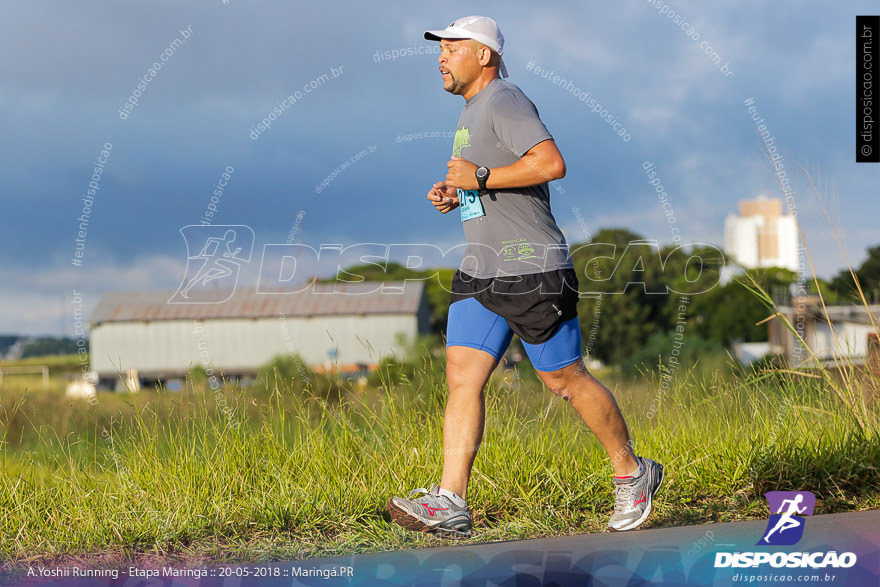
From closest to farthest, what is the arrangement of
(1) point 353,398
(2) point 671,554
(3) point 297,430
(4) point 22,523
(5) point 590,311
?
1. (2) point 671,554
2. (4) point 22,523
3. (3) point 297,430
4. (1) point 353,398
5. (5) point 590,311

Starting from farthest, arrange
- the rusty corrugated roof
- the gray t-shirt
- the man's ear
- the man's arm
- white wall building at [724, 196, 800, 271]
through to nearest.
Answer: white wall building at [724, 196, 800, 271]
the rusty corrugated roof
the man's ear
the gray t-shirt
the man's arm

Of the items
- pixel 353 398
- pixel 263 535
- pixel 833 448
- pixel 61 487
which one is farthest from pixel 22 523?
pixel 833 448

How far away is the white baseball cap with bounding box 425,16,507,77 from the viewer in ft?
9.46

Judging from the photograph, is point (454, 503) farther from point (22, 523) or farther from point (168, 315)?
point (168, 315)

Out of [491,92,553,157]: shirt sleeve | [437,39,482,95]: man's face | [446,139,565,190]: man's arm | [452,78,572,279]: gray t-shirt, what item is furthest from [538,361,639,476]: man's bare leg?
[437,39,482,95]: man's face

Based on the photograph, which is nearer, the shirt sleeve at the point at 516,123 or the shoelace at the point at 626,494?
the shirt sleeve at the point at 516,123

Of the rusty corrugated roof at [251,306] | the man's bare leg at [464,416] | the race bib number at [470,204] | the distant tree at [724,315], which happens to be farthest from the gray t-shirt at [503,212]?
the distant tree at [724,315]

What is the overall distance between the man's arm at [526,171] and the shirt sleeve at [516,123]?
3cm

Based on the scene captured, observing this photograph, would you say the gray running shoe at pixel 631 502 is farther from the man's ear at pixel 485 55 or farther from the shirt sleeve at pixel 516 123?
the man's ear at pixel 485 55

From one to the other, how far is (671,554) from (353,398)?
1694 mm

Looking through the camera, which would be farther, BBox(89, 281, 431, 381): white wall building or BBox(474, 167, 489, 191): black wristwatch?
BBox(89, 281, 431, 381): white wall building

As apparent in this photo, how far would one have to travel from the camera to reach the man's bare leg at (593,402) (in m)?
2.86

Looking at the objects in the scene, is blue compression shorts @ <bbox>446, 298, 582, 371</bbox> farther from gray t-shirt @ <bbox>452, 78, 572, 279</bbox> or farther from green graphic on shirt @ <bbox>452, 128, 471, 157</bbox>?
green graphic on shirt @ <bbox>452, 128, 471, 157</bbox>

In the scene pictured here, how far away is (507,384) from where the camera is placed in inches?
162
